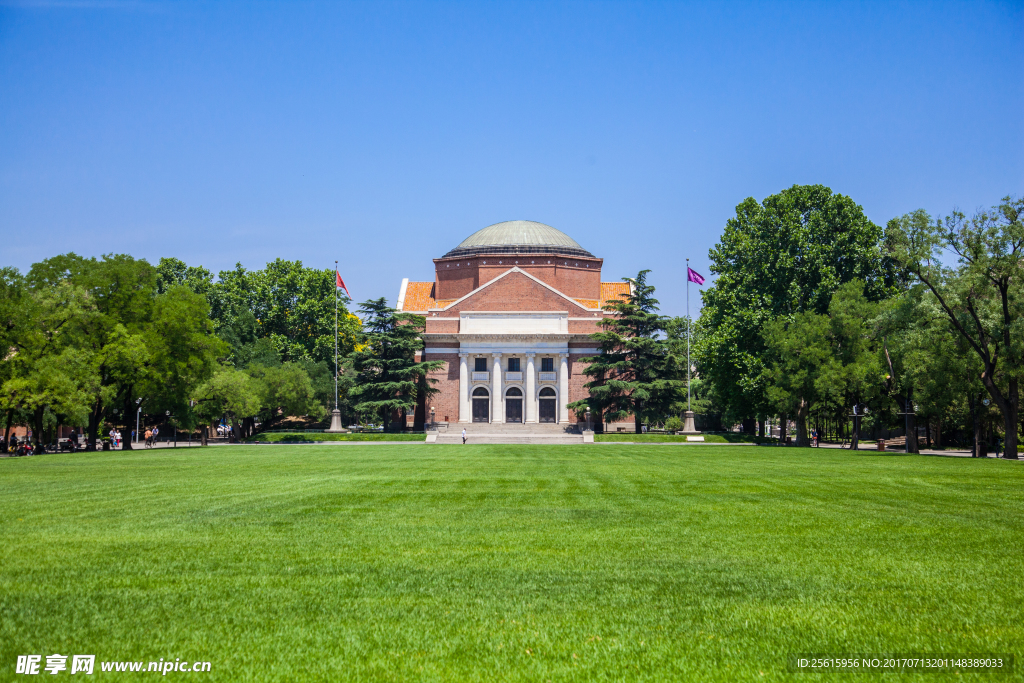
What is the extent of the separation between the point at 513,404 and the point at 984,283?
47190mm

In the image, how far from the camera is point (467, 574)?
8.84 metres

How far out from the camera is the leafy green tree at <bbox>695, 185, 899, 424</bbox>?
53.4 metres

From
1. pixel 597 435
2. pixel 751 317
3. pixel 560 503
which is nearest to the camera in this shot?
pixel 560 503

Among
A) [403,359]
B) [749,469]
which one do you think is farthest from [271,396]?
[749,469]

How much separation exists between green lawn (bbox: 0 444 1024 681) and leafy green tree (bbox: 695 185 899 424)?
38.8 m

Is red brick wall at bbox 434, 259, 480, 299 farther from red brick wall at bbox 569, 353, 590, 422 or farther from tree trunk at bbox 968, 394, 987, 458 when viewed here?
tree trunk at bbox 968, 394, 987, 458

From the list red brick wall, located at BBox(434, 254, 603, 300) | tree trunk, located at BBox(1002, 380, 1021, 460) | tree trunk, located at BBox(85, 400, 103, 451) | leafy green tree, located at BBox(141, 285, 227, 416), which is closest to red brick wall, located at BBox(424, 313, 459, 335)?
red brick wall, located at BBox(434, 254, 603, 300)

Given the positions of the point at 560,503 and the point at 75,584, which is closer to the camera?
the point at 75,584

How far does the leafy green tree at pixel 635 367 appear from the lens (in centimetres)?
6619

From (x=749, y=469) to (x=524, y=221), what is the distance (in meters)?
65.3

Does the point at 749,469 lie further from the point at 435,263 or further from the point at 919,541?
the point at 435,263

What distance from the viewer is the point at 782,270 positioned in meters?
54.4

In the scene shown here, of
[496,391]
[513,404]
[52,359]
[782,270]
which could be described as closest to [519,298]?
[496,391]

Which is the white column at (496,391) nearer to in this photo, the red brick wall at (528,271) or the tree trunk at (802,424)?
the red brick wall at (528,271)
